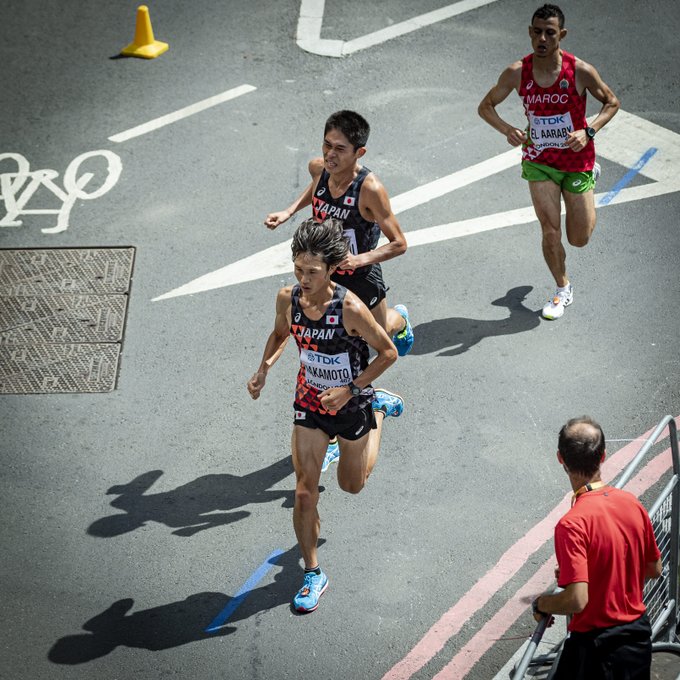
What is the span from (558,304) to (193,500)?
3.78m

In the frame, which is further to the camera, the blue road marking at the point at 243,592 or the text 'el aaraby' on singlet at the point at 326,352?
the blue road marking at the point at 243,592

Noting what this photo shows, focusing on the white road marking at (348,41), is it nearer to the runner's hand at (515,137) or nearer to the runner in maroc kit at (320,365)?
the runner's hand at (515,137)

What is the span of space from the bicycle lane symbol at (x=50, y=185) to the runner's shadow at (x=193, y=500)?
3.89 metres

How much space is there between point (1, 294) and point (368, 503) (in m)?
4.24

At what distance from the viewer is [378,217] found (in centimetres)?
766

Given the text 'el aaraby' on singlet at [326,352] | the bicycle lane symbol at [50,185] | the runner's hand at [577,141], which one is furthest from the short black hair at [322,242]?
the bicycle lane symbol at [50,185]

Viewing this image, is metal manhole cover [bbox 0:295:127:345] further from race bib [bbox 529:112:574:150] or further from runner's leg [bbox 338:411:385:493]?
race bib [bbox 529:112:574:150]

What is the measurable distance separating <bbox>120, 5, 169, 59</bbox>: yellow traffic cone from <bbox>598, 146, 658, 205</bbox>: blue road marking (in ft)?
20.2

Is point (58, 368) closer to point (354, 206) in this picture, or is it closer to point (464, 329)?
point (354, 206)

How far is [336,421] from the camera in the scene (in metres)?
6.68

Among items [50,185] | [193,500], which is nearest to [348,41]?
[50,185]

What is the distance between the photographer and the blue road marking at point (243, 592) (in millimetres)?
6684

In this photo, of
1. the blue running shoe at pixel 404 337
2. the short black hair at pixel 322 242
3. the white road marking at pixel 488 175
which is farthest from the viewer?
the white road marking at pixel 488 175

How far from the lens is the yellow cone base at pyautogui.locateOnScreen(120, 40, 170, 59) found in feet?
44.5
